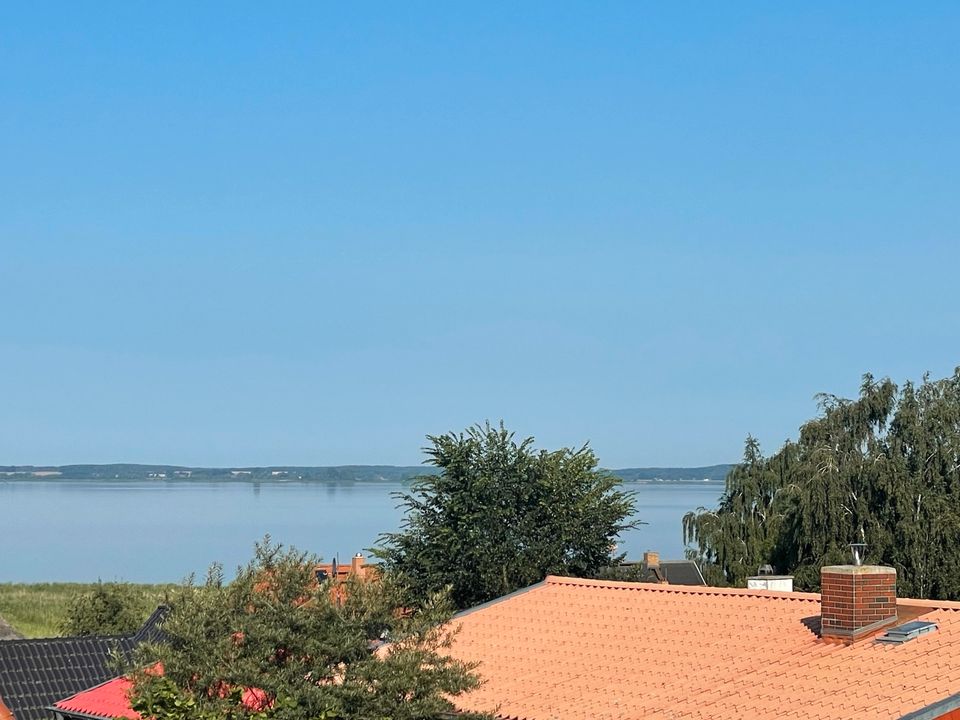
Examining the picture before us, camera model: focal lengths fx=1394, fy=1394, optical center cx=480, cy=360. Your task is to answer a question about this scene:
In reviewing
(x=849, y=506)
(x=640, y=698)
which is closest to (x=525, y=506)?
(x=849, y=506)

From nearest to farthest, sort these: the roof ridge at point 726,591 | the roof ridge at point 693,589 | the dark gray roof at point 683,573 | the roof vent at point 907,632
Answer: the roof vent at point 907,632 < the roof ridge at point 726,591 < the roof ridge at point 693,589 < the dark gray roof at point 683,573

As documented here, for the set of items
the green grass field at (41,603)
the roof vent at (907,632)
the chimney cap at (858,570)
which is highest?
the chimney cap at (858,570)

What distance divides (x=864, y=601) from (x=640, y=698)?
3591mm

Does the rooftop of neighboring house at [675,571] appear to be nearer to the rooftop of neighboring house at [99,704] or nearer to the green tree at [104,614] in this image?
the green tree at [104,614]

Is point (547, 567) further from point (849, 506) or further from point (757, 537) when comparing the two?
point (757, 537)

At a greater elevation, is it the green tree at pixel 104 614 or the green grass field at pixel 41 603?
the green tree at pixel 104 614

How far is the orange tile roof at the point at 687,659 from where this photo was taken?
18.1 metres

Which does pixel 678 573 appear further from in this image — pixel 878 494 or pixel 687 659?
pixel 687 659

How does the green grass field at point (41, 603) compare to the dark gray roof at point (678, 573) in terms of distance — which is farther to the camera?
the dark gray roof at point (678, 573)

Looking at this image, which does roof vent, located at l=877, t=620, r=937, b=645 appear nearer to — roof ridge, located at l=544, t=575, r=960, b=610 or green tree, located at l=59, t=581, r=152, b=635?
roof ridge, located at l=544, t=575, r=960, b=610

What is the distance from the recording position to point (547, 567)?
3897 cm

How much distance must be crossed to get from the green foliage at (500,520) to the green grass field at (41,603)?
1509 cm

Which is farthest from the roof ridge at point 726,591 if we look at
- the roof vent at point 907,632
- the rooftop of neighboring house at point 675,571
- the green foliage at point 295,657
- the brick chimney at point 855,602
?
the rooftop of neighboring house at point 675,571

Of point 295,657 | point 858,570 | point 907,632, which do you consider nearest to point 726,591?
point 858,570
